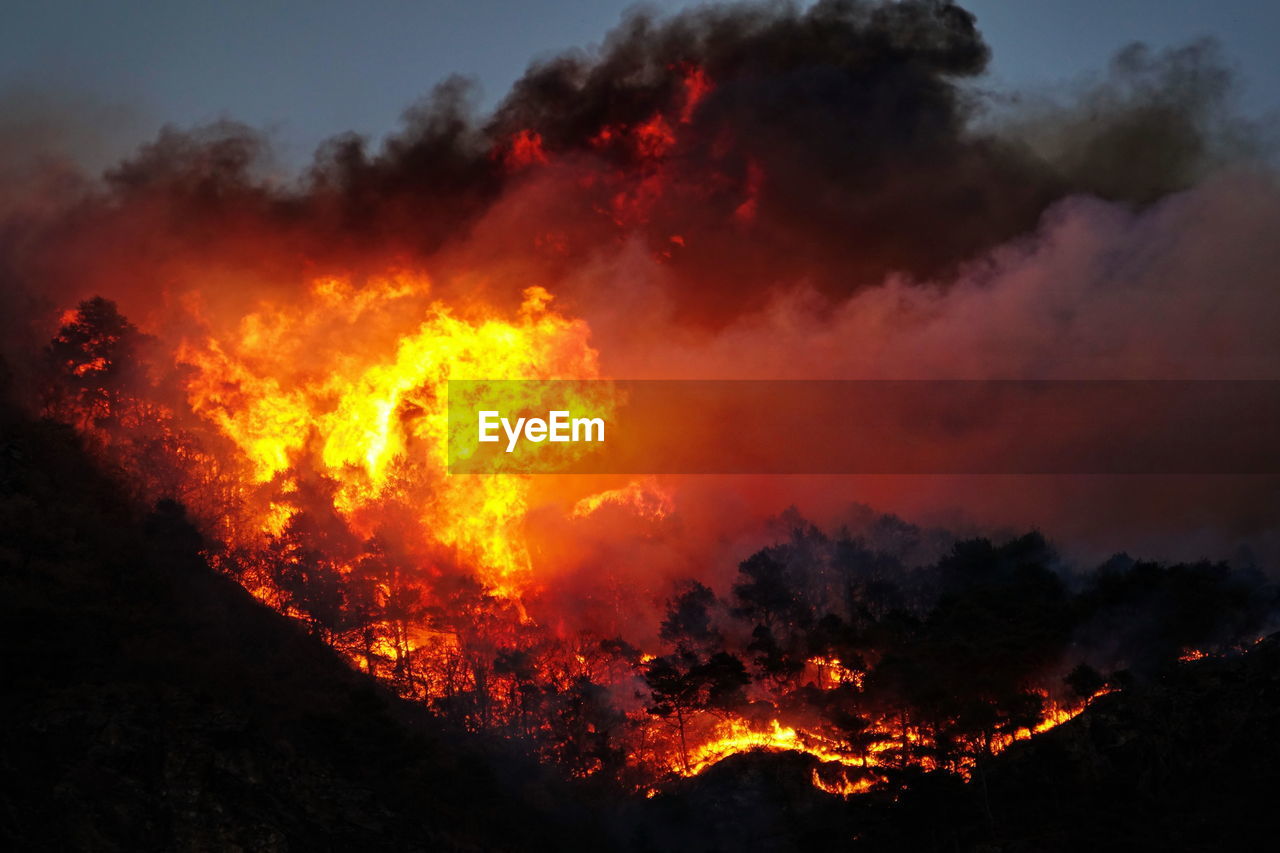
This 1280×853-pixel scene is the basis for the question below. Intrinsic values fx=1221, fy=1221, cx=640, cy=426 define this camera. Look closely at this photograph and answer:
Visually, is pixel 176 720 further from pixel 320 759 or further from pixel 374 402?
pixel 374 402

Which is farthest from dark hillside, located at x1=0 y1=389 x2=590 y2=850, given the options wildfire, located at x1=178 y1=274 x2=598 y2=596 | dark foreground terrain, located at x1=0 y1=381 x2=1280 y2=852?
wildfire, located at x1=178 y1=274 x2=598 y2=596

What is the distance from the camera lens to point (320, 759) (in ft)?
242

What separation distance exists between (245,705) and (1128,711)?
56.5m

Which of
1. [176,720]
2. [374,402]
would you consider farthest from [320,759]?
[374,402]

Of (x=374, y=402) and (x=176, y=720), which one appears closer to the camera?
(x=176, y=720)

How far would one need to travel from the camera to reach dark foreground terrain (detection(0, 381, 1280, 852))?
211 ft

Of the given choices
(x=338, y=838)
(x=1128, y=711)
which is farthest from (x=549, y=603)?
(x=1128, y=711)

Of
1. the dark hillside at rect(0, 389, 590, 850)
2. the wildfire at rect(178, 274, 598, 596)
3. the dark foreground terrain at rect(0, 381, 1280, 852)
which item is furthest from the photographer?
the wildfire at rect(178, 274, 598, 596)

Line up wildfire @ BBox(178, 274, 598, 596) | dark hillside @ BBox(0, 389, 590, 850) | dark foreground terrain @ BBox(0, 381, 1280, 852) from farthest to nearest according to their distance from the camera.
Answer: wildfire @ BBox(178, 274, 598, 596) < dark foreground terrain @ BBox(0, 381, 1280, 852) < dark hillside @ BBox(0, 389, 590, 850)

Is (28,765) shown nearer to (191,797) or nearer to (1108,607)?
(191,797)

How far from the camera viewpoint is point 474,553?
112812mm

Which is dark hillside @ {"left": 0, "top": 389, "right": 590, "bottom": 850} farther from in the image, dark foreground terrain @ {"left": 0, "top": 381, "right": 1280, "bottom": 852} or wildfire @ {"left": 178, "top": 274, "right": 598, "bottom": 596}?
wildfire @ {"left": 178, "top": 274, "right": 598, "bottom": 596}

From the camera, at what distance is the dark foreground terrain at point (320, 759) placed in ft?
211

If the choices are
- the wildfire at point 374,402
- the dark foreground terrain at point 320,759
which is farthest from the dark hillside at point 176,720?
the wildfire at point 374,402
